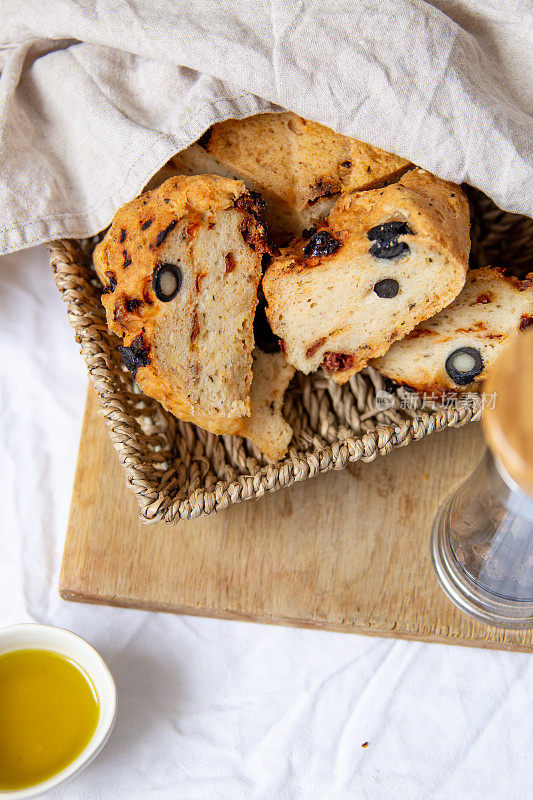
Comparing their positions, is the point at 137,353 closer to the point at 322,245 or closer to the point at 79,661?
the point at 322,245

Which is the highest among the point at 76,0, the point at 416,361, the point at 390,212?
the point at 76,0

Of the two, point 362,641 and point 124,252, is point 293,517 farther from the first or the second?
point 124,252

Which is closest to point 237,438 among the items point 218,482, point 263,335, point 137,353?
point 218,482

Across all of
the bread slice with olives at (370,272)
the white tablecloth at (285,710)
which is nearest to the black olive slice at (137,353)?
the bread slice with olives at (370,272)

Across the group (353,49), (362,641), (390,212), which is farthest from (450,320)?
(362,641)

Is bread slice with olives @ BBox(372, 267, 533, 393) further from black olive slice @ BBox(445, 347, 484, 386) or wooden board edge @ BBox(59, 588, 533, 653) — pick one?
wooden board edge @ BBox(59, 588, 533, 653)

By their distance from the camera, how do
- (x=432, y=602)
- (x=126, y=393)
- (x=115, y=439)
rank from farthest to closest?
1. (x=432, y=602)
2. (x=126, y=393)
3. (x=115, y=439)
